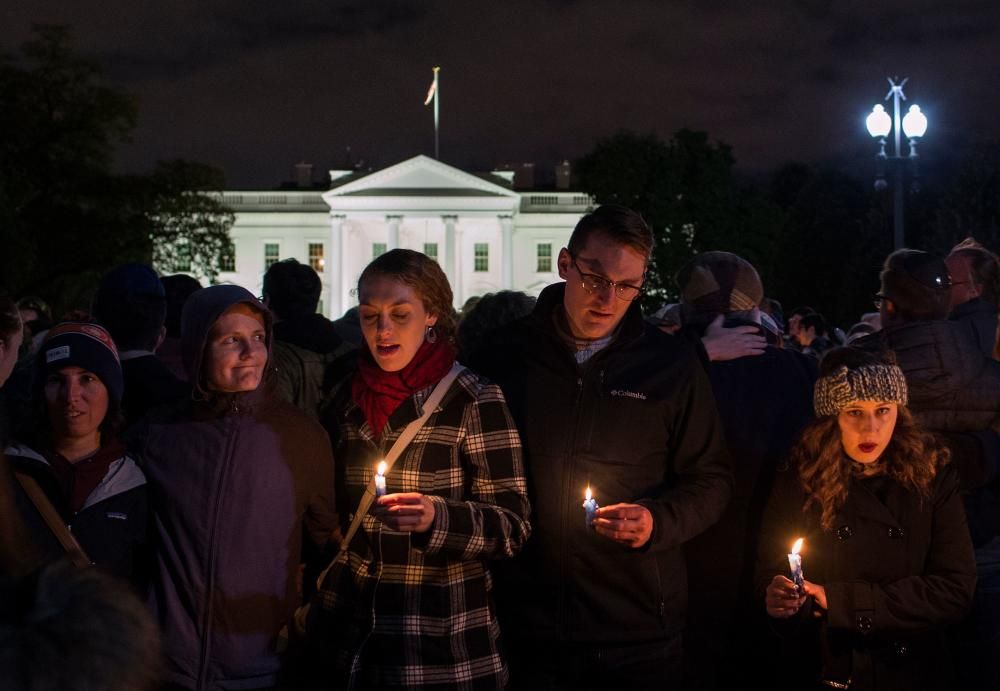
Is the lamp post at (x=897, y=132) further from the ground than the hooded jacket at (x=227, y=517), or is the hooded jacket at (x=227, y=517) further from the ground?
the lamp post at (x=897, y=132)

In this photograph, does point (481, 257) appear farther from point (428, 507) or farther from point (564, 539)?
point (428, 507)

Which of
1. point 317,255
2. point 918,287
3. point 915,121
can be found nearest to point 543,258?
point 317,255

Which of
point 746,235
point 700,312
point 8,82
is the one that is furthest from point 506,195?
point 700,312

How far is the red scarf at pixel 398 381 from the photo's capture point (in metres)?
3.03

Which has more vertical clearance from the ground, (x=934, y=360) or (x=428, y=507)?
(x=934, y=360)

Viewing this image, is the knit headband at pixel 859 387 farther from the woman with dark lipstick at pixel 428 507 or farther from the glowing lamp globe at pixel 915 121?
the glowing lamp globe at pixel 915 121

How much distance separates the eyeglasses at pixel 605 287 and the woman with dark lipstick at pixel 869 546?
85 centimetres

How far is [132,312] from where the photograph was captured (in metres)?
4.37

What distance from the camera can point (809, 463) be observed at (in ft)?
11.7

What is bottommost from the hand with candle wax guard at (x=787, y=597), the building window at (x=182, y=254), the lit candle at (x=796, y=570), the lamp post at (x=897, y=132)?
the hand with candle wax guard at (x=787, y=597)

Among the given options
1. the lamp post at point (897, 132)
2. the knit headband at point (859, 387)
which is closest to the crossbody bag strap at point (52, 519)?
the knit headband at point (859, 387)

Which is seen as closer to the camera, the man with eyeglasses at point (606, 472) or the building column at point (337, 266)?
the man with eyeglasses at point (606, 472)

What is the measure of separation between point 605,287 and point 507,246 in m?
67.8

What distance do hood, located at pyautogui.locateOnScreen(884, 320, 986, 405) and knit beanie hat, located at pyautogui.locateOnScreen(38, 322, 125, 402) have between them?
2843 millimetres
